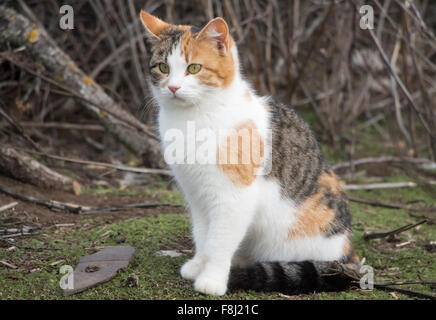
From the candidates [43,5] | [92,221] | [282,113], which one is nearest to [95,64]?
[43,5]

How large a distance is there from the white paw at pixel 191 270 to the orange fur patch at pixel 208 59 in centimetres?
94

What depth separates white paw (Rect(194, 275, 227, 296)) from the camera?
2.30 m


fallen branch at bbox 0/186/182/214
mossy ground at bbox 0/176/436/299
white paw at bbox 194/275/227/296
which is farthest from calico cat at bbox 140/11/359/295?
fallen branch at bbox 0/186/182/214

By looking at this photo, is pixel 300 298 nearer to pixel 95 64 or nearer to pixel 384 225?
pixel 384 225

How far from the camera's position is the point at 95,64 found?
5801 millimetres

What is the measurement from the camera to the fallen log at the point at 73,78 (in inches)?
154

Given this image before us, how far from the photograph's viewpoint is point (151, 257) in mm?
2717

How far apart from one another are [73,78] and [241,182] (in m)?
2.33

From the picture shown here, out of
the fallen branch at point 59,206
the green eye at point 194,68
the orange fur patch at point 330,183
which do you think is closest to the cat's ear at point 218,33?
the green eye at point 194,68

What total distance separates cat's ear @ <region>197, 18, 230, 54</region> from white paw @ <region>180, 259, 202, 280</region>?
113 centimetres

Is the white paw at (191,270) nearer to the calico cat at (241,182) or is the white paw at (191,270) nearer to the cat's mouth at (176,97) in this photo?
the calico cat at (241,182)

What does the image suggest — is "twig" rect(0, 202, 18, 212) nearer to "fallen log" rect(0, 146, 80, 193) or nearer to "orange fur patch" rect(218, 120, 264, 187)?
"fallen log" rect(0, 146, 80, 193)

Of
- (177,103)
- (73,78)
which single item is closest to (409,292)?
(177,103)

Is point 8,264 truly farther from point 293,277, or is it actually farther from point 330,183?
point 330,183
